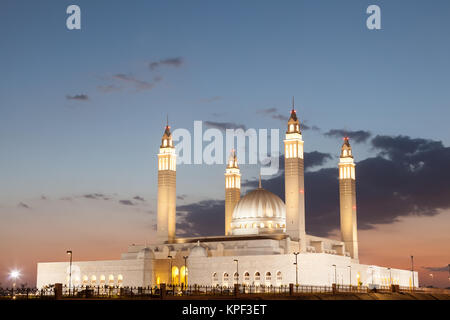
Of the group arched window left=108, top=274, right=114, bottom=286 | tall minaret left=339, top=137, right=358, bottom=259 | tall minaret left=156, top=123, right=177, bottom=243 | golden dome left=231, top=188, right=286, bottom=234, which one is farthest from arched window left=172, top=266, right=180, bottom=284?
tall minaret left=339, top=137, right=358, bottom=259

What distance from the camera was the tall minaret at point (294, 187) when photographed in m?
102

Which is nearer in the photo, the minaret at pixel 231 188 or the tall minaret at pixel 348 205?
the tall minaret at pixel 348 205

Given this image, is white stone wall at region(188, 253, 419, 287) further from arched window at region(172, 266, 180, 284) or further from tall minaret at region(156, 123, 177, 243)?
tall minaret at region(156, 123, 177, 243)

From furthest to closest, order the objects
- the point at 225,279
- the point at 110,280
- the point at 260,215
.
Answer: the point at 260,215
the point at 110,280
the point at 225,279

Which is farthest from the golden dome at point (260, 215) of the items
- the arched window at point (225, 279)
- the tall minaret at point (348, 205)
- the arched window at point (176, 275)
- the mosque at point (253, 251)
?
the arched window at point (225, 279)

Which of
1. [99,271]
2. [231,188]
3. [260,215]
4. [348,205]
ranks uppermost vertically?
[231,188]

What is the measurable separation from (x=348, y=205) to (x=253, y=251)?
21827mm

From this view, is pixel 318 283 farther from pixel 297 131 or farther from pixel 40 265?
pixel 40 265

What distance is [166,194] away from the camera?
360ft

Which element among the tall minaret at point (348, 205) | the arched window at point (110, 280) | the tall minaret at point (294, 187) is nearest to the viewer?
the tall minaret at point (294, 187)

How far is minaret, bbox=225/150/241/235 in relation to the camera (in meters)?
122

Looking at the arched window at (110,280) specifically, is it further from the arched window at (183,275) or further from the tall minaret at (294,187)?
the tall minaret at (294,187)

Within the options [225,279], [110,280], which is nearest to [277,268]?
[225,279]

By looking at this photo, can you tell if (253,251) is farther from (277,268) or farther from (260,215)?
(260,215)
